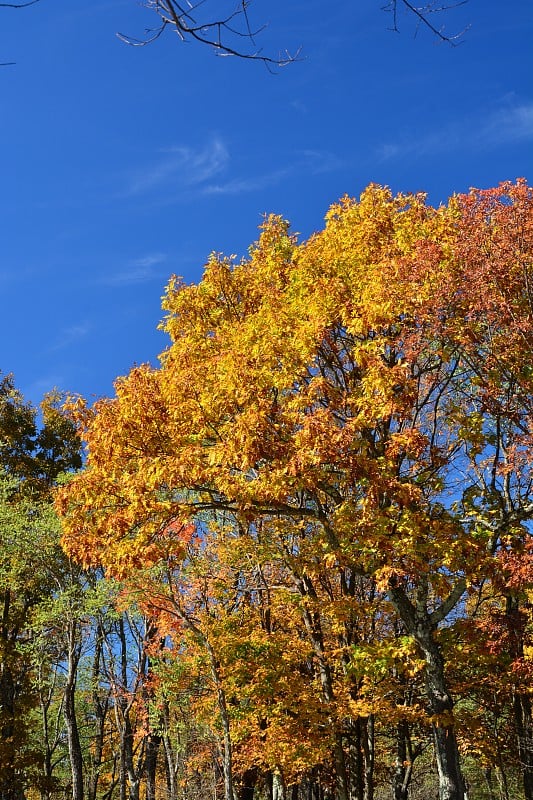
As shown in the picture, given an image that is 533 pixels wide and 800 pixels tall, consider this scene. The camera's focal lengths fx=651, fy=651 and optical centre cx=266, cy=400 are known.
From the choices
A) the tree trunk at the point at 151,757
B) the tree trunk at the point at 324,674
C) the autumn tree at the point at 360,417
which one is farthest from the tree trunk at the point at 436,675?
the tree trunk at the point at 151,757

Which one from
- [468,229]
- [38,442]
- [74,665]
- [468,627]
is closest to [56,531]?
[74,665]

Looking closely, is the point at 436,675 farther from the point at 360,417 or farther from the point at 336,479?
the point at 360,417

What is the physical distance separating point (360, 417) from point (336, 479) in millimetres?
1337

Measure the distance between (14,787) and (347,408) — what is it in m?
13.4

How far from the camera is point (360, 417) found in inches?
367

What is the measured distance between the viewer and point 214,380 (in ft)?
34.0

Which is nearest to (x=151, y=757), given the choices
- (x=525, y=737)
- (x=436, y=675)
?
(x=525, y=737)

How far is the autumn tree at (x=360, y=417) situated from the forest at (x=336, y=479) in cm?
4

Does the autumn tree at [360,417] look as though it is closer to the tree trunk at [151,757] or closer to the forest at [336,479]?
the forest at [336,479]

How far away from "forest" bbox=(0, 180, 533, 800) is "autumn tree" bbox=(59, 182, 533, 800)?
0.13 feet

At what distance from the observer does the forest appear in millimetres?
9422

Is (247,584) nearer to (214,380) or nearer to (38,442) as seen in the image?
(214,380)

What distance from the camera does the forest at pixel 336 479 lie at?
371 inches

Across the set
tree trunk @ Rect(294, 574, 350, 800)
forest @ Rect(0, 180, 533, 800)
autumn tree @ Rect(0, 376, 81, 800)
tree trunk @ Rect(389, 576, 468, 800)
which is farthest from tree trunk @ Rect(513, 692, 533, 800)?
autumn tree @ Rect(0, 376, 81, 800)
